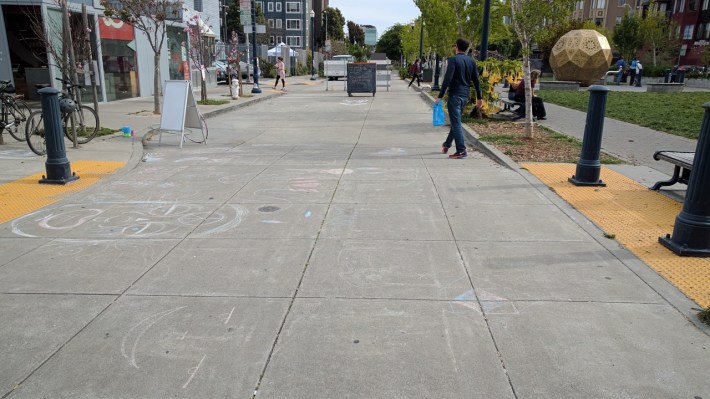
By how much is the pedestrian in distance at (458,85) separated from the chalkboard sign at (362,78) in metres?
15.9

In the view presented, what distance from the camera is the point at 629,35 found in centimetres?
4819

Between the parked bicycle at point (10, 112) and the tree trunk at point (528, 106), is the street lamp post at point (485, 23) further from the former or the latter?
the parked bicycle at point (10, 112)

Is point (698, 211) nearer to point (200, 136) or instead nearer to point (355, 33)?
point (200, 136)

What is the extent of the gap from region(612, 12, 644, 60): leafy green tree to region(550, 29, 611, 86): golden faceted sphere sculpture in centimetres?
2047

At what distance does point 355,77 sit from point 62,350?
23284 millimetres

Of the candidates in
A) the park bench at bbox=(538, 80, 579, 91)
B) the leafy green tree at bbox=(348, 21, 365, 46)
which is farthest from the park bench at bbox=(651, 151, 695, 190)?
the leafy green tree at bbox=(348, 21, 365, 46)

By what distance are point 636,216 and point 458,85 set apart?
4.52 metres

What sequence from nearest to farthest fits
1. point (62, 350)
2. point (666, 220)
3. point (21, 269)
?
point (62, 350), point (21, 269), point (666, 220)

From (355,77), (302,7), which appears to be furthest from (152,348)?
(302,7)

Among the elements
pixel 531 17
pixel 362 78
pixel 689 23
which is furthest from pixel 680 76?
pixel 689 23

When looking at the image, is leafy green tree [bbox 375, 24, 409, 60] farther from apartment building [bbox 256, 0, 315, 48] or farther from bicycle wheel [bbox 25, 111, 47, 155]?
bicycle wheel [bbox 25, 111, 47, 155]

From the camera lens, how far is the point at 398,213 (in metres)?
5.98

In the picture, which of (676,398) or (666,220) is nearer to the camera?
(676,398)

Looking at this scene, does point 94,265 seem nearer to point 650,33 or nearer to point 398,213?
point 398,213
